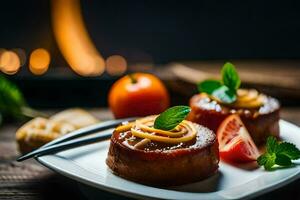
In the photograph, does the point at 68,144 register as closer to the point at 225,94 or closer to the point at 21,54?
the point at 225,94

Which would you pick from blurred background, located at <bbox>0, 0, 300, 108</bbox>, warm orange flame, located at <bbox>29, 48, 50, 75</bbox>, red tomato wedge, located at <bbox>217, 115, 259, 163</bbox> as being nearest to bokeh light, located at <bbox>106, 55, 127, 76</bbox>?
blurred background, located at <bbox>0, 0, 300, 108</bbox>

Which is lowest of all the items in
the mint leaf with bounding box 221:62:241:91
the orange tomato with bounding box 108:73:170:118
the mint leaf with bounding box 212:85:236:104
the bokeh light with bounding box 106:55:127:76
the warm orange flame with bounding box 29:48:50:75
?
the bokeh light with bounding box 106:55:127:76

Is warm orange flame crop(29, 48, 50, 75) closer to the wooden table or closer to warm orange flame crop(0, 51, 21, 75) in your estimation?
warm orange flame crop(0, 51, 21, 75)

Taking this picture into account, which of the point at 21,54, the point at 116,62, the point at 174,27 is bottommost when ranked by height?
the point at 116,62

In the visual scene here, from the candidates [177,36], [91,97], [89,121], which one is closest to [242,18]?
[177,36]

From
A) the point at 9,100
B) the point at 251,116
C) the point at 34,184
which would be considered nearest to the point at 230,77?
the point at 251,116

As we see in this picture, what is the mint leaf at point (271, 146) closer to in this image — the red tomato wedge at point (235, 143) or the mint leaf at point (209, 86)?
the red tomato wedge at point (235, 143)
